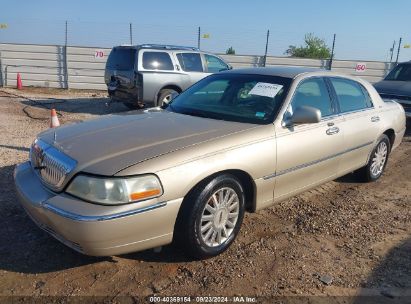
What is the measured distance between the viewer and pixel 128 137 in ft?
11.1

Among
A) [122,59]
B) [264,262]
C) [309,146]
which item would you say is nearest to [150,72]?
[122,59]

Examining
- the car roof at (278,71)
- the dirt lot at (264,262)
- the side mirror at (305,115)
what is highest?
the car roof at (278,71)

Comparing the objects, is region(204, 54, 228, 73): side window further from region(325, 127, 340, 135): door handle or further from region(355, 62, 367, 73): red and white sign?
region(355, 62, 367, 73): red and white sign

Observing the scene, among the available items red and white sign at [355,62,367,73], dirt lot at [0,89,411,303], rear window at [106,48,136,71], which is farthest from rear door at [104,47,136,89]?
red and white sign at [355,62,367,73]

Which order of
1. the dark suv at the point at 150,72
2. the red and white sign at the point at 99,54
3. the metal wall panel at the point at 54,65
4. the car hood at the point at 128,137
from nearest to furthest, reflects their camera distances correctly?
the car hood at the point at 128,137, the dark suv at the point at 150,72, the metal wall panel at the point at 54,65, the red and white sign at the point at 99,54

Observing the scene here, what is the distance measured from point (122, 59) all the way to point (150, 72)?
0.94m

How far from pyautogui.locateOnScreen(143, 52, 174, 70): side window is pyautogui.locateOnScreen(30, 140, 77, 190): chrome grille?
6.94 metres

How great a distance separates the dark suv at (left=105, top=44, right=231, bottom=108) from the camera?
9938 millimetres

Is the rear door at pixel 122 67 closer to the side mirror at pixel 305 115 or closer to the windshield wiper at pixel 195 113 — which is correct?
the windshield wiper at pixel 195 113

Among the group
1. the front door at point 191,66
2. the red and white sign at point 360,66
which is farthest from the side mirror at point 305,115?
the red and white sign at point 360,66

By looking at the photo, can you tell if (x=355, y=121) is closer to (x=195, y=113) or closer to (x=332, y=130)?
(x=332, y=130)

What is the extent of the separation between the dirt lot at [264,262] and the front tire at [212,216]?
143 mm

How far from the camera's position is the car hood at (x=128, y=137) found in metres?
2.95

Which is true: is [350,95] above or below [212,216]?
above
